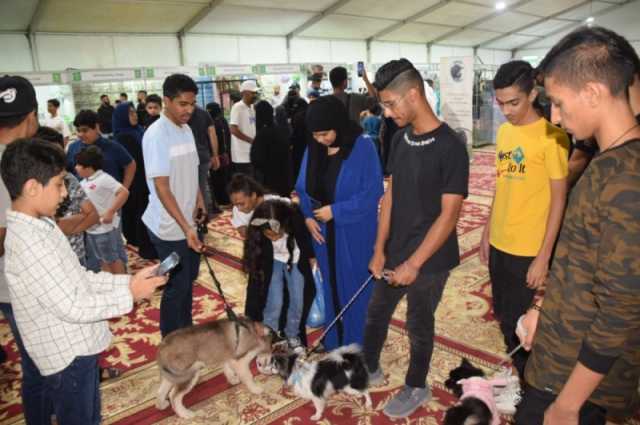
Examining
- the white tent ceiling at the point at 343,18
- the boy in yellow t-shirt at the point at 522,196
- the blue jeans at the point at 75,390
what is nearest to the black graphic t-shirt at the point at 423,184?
the boy in yellow t-shirt at the point at 522,196

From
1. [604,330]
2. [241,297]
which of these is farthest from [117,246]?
[604,330]

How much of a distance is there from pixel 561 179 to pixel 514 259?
0.46 meters

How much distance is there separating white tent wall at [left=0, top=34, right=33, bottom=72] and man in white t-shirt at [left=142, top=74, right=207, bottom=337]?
414 inches

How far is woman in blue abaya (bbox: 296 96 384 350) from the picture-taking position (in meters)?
2.47

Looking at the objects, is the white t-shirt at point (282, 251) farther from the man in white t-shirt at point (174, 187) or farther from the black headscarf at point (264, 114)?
the black headscarf at point (264, 114)

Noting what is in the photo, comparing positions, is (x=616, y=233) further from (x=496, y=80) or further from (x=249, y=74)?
(x=249, y=74)

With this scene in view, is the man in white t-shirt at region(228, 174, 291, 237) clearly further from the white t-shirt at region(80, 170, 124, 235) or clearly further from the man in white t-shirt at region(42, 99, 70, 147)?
the man in white t-shirt at region(42, 99, 70, 147)

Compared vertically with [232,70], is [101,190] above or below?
below

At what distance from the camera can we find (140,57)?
12.8 m

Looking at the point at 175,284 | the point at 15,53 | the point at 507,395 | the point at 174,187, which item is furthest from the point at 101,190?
the point at 15,53

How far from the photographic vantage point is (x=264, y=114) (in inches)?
201

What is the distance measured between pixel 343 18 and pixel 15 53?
32.0ft

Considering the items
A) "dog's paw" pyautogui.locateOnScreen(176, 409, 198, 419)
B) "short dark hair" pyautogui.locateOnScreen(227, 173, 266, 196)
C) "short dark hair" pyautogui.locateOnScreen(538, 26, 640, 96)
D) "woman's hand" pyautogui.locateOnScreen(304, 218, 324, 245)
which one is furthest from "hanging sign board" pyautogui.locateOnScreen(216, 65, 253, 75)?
"short dark hair" pyautogui.locateOnScreen(538, 26, 640, 96)

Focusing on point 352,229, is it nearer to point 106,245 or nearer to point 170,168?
point 170,168
